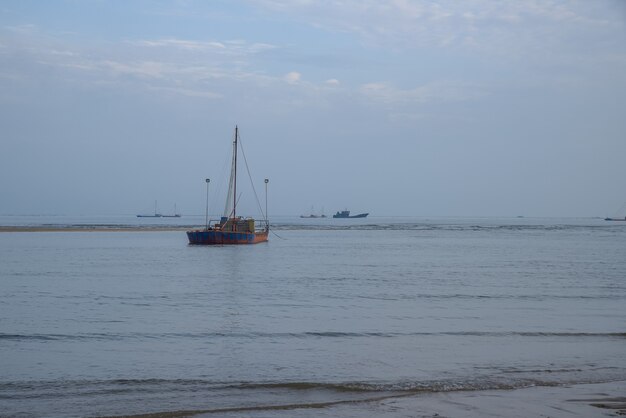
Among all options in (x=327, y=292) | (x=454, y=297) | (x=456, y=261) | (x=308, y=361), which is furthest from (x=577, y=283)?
(x=308, y=361)

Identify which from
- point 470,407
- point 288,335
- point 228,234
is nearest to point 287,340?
point 288,335

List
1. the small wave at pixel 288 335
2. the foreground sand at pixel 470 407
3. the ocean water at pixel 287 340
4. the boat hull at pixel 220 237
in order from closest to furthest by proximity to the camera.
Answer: the foreground sand at pixel 470 407
the ocean water at pixel 287 340
the small wave at pixel 288 335
the boat hull at pixel 220 237

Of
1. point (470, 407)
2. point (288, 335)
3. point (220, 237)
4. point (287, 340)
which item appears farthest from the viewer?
point (220, 237)

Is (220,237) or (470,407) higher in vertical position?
(220,237)

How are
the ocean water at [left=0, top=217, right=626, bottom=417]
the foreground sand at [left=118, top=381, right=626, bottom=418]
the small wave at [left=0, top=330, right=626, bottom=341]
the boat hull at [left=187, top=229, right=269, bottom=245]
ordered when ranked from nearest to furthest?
the foreground sand at [left=118, top=381, right=626, bottom=418] < the ocean water at [left=0, top=217, right=626, bottom=417] < the small wave at [left=0, top=330, right=626, bottom=341] < the boat hull at [left=187, top=229, right=269, bottom=245]

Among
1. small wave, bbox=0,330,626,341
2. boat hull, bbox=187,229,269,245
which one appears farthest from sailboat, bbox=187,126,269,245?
small wave, bbox=0,330,626,341

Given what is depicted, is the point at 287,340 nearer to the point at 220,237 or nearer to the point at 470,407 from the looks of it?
the point at 470,407

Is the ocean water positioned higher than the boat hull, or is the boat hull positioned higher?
the boat hull

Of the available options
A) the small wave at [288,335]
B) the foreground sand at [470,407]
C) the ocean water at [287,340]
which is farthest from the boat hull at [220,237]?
the foreground sand at [470,407]

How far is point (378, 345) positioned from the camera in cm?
1798

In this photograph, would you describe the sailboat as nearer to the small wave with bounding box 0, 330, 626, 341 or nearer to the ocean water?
the ocean water

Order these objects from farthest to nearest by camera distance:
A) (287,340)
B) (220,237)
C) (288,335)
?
(220,237)
(288,335)
(287,340)

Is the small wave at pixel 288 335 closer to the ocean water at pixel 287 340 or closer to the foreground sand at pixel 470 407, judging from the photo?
the ocean water at pixel 287 340

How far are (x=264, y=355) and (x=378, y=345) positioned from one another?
3113 mm
